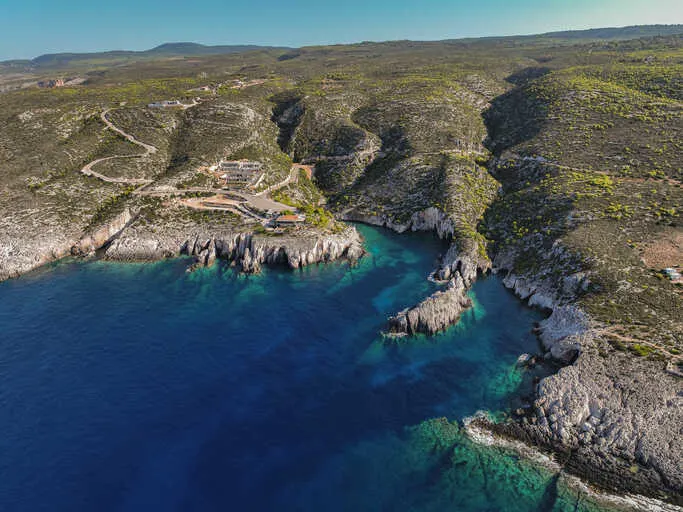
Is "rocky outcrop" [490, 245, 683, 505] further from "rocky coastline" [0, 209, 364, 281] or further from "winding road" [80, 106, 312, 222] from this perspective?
"winding road" [80, 106, 312, 222]

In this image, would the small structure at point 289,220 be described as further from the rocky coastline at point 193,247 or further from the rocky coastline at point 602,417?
the rocky coastline at point 602,417

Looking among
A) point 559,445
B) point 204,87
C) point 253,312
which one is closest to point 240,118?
point 204,87

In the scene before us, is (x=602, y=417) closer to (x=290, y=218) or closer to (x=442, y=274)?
(x=442, y=274)

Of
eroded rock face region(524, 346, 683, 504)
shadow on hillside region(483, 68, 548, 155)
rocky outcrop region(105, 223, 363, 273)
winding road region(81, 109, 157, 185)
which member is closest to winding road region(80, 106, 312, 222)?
winding road region(81, 109, 157, 185)

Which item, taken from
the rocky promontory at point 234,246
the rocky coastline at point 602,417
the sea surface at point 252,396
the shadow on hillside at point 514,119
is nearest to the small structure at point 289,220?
the rocky promontory at point 234,246

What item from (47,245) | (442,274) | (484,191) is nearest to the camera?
(442,274)

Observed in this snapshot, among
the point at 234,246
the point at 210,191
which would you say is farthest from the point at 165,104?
the point at 234,246
